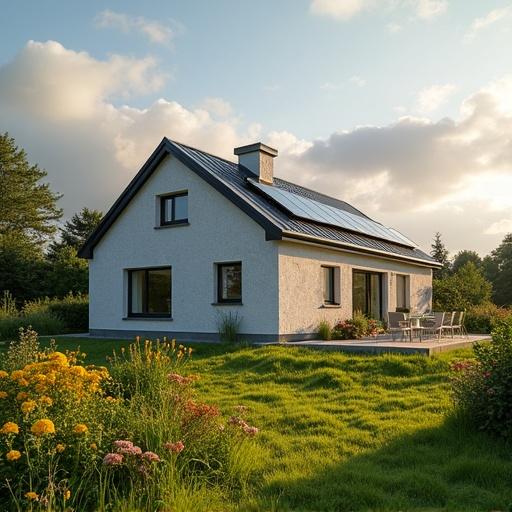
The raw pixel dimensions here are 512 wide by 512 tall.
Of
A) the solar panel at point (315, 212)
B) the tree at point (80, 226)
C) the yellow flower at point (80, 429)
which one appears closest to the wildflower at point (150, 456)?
the yellow flower at point (80, 429)

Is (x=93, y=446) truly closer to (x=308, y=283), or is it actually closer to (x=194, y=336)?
(x=308, y=283)

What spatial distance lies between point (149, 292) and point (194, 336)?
295cm

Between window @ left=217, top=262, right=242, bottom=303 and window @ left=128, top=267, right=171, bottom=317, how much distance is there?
211 cm

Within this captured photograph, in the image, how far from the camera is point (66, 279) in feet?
108

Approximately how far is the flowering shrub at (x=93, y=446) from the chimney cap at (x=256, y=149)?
14305 mm

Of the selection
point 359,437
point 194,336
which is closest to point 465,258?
point 194,336

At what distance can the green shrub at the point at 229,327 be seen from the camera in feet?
48.4

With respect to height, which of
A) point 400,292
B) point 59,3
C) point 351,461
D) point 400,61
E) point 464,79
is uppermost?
point 59,3

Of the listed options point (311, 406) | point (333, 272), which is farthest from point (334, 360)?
point (333, 272)

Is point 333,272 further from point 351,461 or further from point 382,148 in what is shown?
point 351,461

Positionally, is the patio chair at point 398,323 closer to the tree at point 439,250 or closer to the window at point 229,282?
the window at point 229,282

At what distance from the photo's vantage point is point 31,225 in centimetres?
4688

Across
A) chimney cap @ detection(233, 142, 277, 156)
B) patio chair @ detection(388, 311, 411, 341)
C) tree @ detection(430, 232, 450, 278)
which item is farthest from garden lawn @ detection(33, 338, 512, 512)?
tree @ detection(430, 232, 450, 278)

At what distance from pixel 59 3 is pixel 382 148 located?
386 inches
